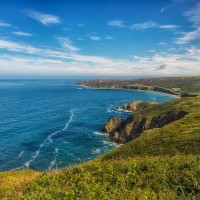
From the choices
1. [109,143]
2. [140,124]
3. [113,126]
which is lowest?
[109,143]

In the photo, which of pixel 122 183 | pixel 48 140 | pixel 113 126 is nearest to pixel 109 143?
pixel 113 126

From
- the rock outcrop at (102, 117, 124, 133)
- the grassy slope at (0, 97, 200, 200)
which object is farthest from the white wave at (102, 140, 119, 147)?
the grassy slope at (0, 97, 200, 200)

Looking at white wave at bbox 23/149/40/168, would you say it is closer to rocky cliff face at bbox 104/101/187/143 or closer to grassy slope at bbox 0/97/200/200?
rocky cliff face at bbox 104/101/187/143

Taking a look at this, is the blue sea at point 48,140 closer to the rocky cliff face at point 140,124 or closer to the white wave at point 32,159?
the white wave at point 32,159

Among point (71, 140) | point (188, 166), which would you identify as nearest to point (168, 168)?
point (188, 166)

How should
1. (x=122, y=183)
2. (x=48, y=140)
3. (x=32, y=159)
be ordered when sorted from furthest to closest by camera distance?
(x=48, y=140) < (x=32, y=159) < (x=122, y=183)

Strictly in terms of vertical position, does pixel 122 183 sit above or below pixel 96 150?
above

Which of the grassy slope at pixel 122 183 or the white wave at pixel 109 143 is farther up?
the grassy slope at pixel 122 183

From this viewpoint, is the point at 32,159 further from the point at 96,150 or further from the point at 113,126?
the point at 113,126

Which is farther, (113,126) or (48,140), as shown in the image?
(113,126)

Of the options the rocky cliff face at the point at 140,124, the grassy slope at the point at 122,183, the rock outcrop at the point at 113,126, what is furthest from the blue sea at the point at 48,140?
the grassy slope at the point at 122,183

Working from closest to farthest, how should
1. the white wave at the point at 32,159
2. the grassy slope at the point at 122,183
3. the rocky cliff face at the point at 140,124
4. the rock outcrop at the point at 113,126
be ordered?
the grassy slope at the point at 122,183
the white wave at the point at 32,159
the rocky cliff face at the point at 140,124
the rock outcrop at the point at 113,126

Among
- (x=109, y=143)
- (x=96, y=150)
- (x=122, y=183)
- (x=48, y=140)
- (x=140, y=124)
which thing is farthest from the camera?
(x=140, y=124)
